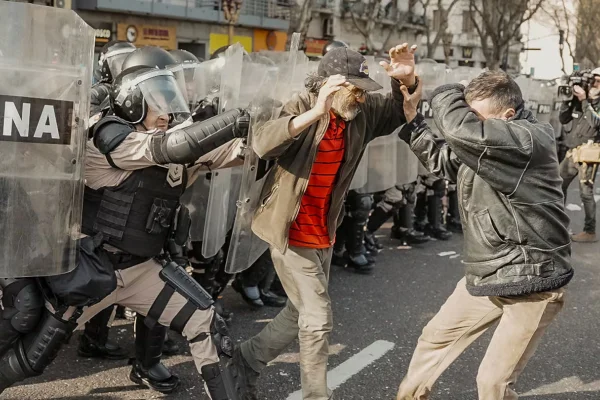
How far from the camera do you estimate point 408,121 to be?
357 cm

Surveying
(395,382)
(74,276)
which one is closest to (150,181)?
(74,276)

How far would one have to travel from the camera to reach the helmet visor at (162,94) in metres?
3.35

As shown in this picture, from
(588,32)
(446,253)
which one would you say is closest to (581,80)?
(446,253)

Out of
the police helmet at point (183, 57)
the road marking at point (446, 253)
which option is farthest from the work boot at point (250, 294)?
the road marking at point (446, 253)

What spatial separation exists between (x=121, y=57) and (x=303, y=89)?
2.05 meters

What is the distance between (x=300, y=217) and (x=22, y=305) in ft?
4.18

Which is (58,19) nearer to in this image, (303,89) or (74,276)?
(74,276)

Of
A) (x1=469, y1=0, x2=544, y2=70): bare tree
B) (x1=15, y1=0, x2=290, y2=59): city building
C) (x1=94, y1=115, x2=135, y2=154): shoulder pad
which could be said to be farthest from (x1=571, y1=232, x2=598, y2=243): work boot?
(x1=469, y1=0, x2=544, y2=70): bare tree

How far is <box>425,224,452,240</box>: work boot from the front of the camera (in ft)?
26.8

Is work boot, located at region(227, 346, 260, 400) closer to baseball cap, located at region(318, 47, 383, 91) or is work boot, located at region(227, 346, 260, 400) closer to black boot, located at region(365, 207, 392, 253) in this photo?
baseball cap, located at region(318, 47, 383, 91)

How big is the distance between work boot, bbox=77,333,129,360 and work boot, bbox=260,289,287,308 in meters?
1.36

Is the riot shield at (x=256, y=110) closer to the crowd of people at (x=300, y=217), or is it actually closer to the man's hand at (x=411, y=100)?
the crowd of people at (x=300, y=217)

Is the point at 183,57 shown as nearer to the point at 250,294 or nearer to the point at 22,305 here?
the point at 250,294

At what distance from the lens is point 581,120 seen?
27.1 feet
